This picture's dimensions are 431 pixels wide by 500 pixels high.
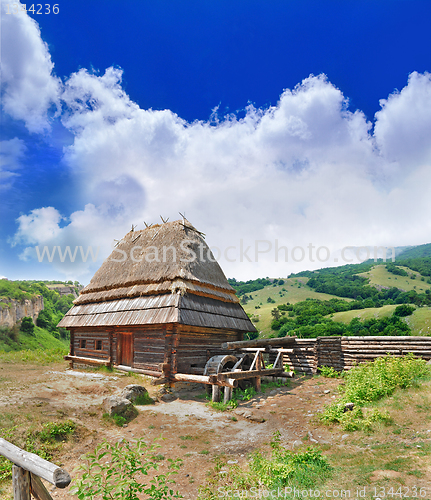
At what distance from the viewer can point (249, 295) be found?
141000 mm

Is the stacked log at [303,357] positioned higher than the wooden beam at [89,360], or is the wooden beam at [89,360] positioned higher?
the stacked log at [303,357]

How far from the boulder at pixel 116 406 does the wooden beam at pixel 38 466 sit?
605cm

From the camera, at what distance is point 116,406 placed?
31.9 ft

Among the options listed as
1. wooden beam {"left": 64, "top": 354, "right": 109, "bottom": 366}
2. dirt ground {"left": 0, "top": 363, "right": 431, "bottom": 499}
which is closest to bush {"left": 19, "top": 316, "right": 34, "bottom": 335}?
wooden beam {"left": 64, "top": 354, "right": 109, "bottom": 366}

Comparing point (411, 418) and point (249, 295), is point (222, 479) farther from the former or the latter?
point (249, 295)

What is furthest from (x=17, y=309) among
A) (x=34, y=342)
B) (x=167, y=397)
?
(x=167, y=397)

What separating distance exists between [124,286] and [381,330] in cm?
4455

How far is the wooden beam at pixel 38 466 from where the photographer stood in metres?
3.40

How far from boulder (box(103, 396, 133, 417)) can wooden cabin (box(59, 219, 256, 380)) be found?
181 inches

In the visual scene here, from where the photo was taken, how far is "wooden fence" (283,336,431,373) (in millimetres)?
13820

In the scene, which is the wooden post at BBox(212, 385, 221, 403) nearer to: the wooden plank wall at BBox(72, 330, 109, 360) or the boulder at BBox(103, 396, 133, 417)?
the boulder at BBox(103, 396, 133, 417)

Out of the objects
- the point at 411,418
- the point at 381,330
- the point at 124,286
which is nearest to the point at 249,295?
the point at 381,330

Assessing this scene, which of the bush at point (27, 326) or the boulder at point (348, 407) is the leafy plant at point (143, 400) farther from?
the bush at point (27, 326)

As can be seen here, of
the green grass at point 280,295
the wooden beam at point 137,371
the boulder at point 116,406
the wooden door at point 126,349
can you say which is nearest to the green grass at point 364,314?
the green grass at point 280,295
